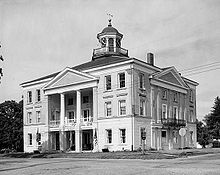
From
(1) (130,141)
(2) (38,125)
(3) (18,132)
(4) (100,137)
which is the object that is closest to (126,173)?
(1) (130,141)

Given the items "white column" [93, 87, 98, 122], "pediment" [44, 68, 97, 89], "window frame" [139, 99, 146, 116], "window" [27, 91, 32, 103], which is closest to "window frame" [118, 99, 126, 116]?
"window frame" [139, 99, 146, 116]

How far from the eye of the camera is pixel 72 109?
55375 millimetres

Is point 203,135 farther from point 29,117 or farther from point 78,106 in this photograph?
point 78,106

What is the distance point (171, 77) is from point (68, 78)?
47.6 ft

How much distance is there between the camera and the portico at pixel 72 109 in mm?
50188

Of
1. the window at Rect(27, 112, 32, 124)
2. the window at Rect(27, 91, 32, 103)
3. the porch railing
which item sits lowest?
the porch railing

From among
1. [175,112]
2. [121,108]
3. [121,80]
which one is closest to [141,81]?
[121,80]

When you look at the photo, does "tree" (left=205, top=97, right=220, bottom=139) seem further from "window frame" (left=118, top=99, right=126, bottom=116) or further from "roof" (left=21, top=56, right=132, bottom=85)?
Result: "window frame" (left=118, top=99, right=126, bottom=116)

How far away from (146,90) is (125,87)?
3289 mm

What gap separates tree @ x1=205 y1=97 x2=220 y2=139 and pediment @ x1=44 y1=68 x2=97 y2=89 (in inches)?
1430

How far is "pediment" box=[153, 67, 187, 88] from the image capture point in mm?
51750

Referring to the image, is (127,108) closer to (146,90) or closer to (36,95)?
(146,90)

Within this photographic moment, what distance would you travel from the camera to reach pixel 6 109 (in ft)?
226

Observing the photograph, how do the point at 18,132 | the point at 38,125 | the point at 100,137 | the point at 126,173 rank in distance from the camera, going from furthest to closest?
the point at 18,132
the point at 38,125
the point at 100,137
the point at 126,173
